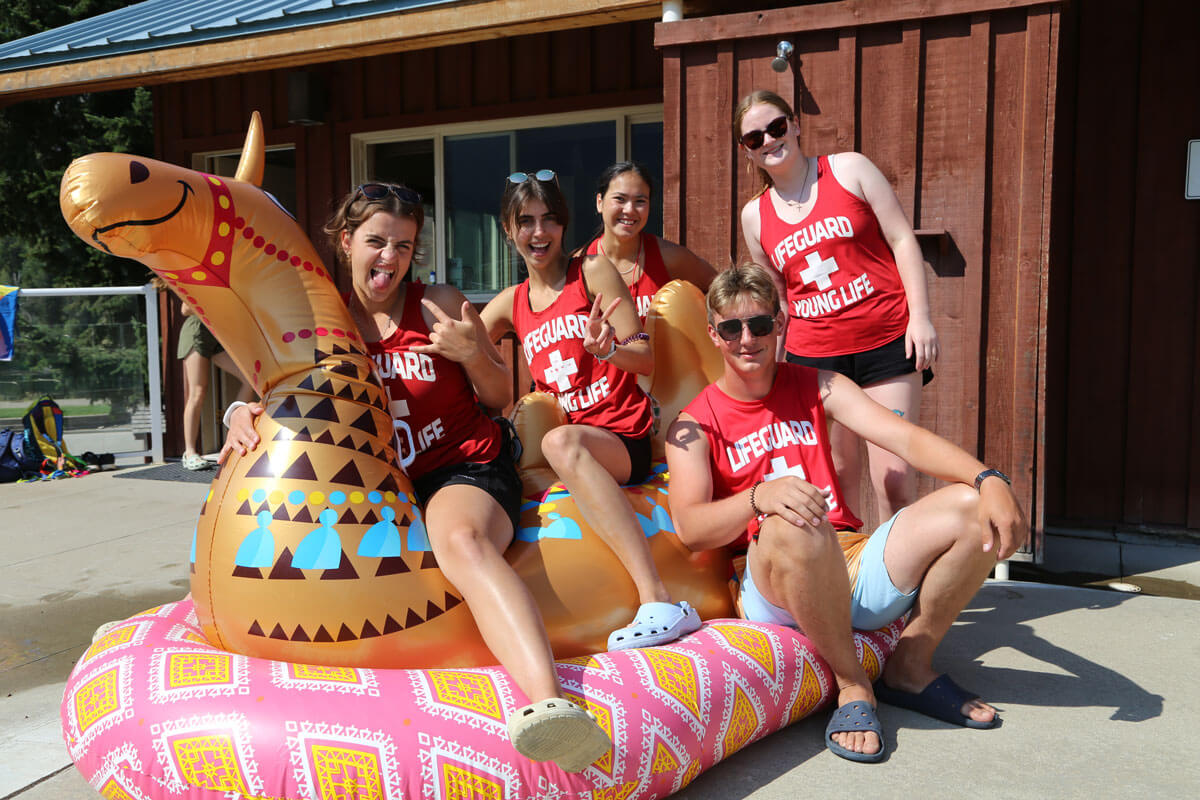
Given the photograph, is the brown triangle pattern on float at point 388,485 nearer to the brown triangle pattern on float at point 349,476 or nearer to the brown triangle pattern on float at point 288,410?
the brown triangle pattern on float at point 349,476

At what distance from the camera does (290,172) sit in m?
9.53

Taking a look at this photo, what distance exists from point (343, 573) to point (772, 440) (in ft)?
4.42

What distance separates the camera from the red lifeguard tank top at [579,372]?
10.4ft

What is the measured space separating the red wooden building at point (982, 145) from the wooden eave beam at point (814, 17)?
11 mm

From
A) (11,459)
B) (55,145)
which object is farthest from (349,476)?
(55,145)

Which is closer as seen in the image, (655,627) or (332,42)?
(655,627)

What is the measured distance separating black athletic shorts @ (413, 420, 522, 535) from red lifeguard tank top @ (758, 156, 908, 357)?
1290 mm

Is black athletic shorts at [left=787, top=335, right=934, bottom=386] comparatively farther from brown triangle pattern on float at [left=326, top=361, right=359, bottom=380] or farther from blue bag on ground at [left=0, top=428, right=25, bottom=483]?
blue bag on ground at [left=0, top=428, right=25, bottom=483]

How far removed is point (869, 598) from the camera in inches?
110

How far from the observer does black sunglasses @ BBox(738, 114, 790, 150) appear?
3.23 meters

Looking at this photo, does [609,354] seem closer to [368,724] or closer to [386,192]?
[386,192]

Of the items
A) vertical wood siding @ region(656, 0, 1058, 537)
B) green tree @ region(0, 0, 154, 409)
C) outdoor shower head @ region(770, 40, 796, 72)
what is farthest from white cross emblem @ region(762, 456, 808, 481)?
green tree @ region(0, 0, 154, 409)

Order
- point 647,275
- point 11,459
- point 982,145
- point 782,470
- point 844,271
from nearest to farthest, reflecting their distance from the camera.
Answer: point 782,470 → point 844,271 → point 647,275 → point 982,145 → point 11,459

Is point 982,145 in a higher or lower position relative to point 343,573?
higher
